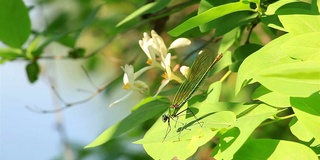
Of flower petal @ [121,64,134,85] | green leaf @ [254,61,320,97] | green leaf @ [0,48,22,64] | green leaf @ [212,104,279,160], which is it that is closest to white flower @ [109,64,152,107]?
flower petal @ [121,64,134,85]

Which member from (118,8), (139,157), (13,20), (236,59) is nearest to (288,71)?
(236,59)

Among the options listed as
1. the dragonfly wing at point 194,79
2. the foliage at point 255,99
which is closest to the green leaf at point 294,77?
the foliage at point 255,99

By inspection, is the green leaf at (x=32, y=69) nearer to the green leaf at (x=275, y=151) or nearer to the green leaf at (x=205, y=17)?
the green leaf at (x=205, y=17)

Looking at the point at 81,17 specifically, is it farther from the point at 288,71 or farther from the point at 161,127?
the point at 288,71

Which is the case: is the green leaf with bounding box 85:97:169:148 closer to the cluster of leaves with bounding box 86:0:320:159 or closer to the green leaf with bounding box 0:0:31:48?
the cluster of leaves with bounding box 86:0:320:159

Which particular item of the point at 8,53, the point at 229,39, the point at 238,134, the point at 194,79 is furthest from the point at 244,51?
the point at 8,53

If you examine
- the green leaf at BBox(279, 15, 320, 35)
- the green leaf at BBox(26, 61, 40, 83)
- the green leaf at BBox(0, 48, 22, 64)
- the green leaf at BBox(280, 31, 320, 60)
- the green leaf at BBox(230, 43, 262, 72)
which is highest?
the green leaf at BBox(0, 48, 22, 64)

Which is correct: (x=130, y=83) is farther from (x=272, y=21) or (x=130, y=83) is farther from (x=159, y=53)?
(x=272, y=21)
